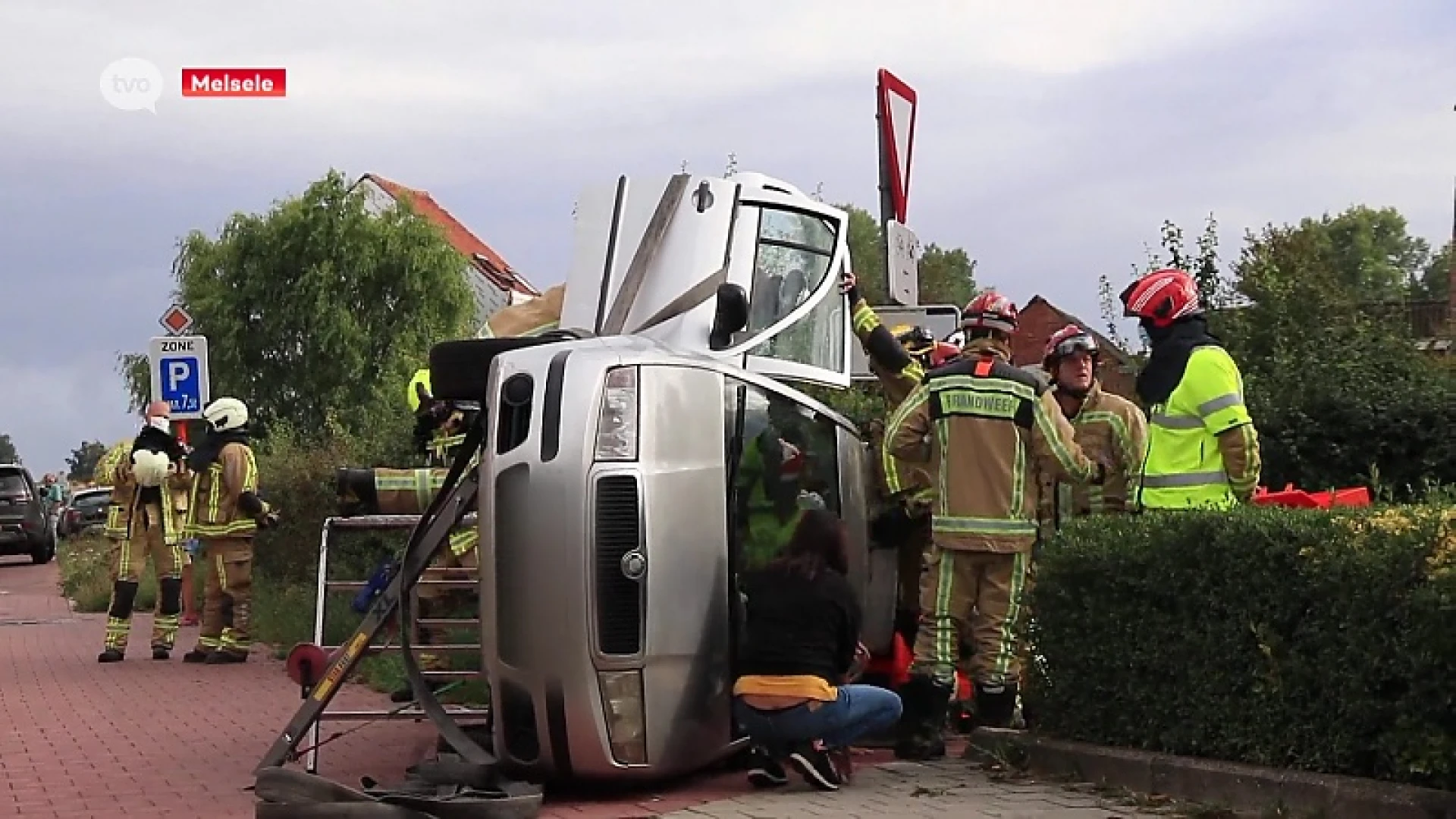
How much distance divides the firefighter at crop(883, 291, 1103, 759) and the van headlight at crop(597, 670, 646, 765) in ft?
5.22

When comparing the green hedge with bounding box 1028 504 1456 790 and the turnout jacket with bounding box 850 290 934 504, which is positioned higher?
the turnout jacket with bounding box 850 290 934 504

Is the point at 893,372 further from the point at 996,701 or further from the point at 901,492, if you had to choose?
the point at 996,701

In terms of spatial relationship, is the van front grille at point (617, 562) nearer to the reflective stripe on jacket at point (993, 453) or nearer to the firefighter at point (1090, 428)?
the reflective stripe on jacket at point (993, 453)

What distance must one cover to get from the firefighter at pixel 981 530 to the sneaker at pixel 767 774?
3.01ft

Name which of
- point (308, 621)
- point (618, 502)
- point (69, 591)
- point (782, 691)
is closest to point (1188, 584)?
point (782, 691)

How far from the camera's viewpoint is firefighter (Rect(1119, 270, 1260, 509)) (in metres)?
8.02

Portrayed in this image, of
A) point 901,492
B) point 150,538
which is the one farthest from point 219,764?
point 150,538

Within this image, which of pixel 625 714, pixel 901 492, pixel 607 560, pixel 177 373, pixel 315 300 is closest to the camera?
pixel 607 560

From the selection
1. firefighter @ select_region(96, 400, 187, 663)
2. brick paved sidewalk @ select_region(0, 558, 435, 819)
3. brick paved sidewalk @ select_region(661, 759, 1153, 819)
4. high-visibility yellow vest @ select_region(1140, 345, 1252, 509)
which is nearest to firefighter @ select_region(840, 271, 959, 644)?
high-visibility yellow vest @ select_region(1140, 345, 1252, 509)

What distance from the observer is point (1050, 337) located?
11.0 meters

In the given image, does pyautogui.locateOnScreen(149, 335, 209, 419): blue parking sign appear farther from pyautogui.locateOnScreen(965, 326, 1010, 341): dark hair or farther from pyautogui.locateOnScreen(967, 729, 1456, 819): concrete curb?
pyautogui.locateOnScreen(967, 729, 1456, 819): concrete curb

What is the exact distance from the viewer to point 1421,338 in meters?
18.0

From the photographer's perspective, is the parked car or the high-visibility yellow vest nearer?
the high-visibility yellow vest

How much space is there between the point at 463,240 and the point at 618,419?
56.6 metres
